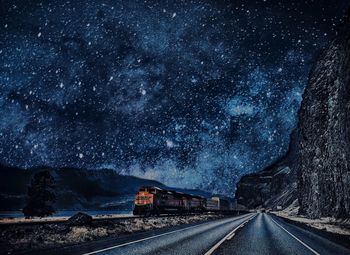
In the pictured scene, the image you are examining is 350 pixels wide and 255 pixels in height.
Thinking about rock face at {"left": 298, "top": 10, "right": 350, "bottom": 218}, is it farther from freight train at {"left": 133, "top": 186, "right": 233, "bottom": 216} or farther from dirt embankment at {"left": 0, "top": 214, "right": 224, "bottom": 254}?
dirt embankment at {"left": 0, "top": 214, "right": 224, "bottom": 254}

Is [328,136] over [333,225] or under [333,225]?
over

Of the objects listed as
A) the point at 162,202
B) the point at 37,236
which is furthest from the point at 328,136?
the point at 37,236

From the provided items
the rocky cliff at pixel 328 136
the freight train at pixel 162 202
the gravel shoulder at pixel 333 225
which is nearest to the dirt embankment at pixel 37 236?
Result: the gravel shoulder at pixel 333 225

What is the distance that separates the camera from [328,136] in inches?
1462

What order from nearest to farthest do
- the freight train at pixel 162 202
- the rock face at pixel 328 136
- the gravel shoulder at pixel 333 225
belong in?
1. the gravel shoulder at pixel 333 225
2. the rock face at pixel 328 136
3. the freight train at pixel 162 202

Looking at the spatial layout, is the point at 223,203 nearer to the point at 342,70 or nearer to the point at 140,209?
the point at 140,209

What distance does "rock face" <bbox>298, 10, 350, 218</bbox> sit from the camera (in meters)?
30.2

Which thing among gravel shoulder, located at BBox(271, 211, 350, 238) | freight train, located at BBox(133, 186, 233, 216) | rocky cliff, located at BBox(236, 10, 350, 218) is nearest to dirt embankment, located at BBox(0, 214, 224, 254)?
gravel shoulder, located at BBox(271, 211, 350, 238)

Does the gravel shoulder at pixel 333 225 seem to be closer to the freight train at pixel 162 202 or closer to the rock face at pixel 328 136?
the rock face at pixel 328 136

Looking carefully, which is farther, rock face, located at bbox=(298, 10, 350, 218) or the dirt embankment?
rock face, located at bbox=(298, 10, 350, 218)

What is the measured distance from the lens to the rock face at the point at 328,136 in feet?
99.1

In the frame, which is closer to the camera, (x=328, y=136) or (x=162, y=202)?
(x=328, y=136)

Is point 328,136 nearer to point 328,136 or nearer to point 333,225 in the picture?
point 328,136

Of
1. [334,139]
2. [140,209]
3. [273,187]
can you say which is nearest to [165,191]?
[140,209]
